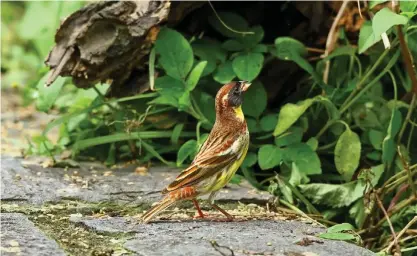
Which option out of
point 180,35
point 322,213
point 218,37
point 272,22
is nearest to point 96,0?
point 180,35

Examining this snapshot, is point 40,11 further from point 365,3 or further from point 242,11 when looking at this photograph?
point 365,3

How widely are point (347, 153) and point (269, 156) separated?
310mm

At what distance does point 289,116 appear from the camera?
11.3ft

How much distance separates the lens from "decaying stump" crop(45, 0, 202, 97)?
3.50 meters

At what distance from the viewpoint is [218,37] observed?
4.01 metres

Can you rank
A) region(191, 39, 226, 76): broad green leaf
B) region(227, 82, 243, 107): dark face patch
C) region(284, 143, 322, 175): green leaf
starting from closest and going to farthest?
1. region(227, 82, 243, 107): dark face patch
2. region(284, 143, 322, 175): green leaf
3. region(191, 39, 226, 76): broad green leaf

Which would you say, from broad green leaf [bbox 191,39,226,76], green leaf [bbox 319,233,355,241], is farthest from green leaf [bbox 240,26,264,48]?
green leaf [bbox 319,233,355,241]

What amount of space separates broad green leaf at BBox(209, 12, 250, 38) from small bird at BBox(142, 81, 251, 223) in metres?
0.85

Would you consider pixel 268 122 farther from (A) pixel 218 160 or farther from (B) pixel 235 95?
(A) pixel 218 160

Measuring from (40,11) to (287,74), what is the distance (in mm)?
1718

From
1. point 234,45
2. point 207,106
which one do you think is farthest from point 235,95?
point 234,45

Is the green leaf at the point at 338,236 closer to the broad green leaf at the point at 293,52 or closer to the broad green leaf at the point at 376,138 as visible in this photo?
the broad green leaf at the point at 376,138

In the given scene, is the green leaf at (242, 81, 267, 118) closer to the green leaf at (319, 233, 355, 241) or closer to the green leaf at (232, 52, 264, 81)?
the green leaf at (232, 52, 264, 81)

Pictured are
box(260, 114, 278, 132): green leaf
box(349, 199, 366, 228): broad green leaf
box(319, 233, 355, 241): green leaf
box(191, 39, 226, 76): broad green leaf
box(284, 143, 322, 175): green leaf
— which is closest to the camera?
box(319, 233, 355, 241): green leaf
